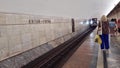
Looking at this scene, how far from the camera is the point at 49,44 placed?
10500 mm

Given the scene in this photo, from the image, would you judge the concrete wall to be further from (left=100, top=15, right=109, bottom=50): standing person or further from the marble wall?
(left=100, top=15, right=109, bottom=50): standing person

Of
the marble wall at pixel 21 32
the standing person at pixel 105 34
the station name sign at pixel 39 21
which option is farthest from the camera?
the standing person at pixel 105 34

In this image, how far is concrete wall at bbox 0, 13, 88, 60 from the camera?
19.8 ft

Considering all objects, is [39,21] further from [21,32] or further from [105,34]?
[105,34]

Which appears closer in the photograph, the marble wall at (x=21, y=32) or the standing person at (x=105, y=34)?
the marble wall at (x=21, y=32)

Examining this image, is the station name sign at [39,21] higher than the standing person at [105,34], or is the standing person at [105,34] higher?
the station name sign at [39,21]

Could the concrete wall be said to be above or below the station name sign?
below

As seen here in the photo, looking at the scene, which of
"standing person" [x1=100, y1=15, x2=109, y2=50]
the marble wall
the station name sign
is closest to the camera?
the marble wall

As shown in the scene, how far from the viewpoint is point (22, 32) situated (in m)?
7.43

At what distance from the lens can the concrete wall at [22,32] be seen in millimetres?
6026

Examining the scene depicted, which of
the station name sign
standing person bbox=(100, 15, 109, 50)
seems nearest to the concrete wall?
the station name sign

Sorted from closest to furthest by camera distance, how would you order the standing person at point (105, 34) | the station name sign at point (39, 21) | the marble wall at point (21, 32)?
1. the marble wall at point (21, 32)
2. the station name sign at point (39, 21)
3. the standing person at point (105, 34)

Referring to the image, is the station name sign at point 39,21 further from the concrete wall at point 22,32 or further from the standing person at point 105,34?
the standing person at point 105,34

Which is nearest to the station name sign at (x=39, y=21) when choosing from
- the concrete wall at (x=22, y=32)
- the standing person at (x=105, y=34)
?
the concrete wall at (x=22, y=32)
